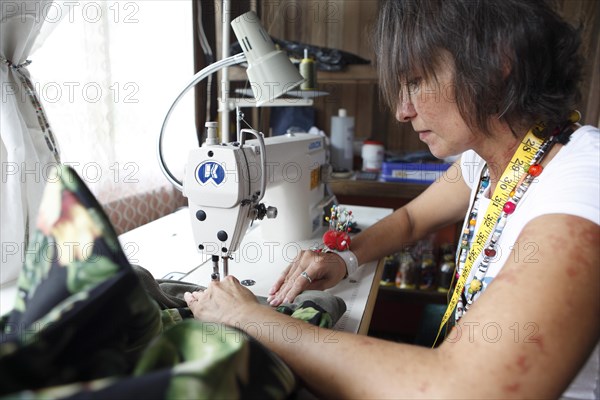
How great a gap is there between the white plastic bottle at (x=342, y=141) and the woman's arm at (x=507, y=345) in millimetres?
1584

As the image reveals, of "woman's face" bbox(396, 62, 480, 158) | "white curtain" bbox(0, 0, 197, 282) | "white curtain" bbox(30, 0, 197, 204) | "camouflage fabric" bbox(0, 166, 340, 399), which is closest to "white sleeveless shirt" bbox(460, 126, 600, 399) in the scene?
"woman's face" bbox(396, 62, 480, 158)

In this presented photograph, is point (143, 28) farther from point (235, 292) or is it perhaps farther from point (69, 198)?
point (69, 198)

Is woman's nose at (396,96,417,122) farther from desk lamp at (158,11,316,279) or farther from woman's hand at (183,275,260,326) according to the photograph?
woman's hand at (183,275,260,326)

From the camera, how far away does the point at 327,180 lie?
4.80 feet

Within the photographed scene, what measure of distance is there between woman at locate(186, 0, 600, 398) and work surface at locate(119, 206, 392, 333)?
0.06 meters

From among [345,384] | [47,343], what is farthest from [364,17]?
[47,343]

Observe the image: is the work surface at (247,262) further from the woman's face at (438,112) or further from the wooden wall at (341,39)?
the wooden wall at (341,39)

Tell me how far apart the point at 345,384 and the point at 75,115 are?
1.32 meters

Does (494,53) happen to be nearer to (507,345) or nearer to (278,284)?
(507,345)

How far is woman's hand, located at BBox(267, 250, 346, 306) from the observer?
36.4 inches

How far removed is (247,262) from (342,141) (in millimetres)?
1155

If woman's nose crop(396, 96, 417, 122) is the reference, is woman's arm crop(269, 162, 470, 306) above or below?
below

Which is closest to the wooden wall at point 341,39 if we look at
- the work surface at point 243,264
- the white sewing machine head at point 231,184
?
the work surface at point 243,264

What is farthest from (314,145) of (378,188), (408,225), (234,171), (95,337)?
(95,337)
